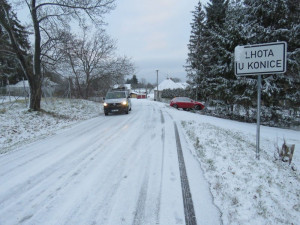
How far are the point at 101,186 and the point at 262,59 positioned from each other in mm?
4228

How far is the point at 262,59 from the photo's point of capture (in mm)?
4031

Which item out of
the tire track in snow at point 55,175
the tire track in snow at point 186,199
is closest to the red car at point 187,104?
the tire track in snow at point 55,175

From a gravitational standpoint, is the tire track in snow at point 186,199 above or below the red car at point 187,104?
below

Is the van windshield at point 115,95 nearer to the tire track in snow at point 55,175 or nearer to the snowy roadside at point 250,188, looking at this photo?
the tire track in snow at point 55,175

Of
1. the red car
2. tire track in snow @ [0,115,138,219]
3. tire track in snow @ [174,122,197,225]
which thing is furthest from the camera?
the red car

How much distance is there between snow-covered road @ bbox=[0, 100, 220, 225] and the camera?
8.73ft

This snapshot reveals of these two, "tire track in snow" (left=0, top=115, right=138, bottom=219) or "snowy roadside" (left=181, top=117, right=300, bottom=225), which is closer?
"snowy roadside" (left=181, top=117, right=300, bottom=225)

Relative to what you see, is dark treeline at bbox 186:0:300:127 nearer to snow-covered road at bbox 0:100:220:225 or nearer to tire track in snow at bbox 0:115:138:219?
snow-covered road at bbox 0:100:220:225

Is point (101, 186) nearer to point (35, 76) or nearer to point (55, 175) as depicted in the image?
point (55, 175)

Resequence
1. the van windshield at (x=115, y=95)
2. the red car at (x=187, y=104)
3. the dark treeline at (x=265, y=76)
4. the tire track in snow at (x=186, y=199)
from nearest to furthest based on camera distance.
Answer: the tire track in snow at (x=186, y=199) < the dark treeline at (x=265, y=76) < the van windshield at (x=115, y=95) < the red car at (x=187, y=104)

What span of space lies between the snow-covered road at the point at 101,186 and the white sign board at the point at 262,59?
2.51 m

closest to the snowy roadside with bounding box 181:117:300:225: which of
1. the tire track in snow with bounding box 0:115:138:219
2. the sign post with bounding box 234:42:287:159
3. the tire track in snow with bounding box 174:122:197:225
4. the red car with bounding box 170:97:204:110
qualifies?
the tire track in snow with bounding box 174:122:197:225

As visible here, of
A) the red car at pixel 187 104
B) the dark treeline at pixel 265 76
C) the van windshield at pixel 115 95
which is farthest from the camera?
the red car at pixel 187 104

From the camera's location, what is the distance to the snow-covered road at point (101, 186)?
266 cm
